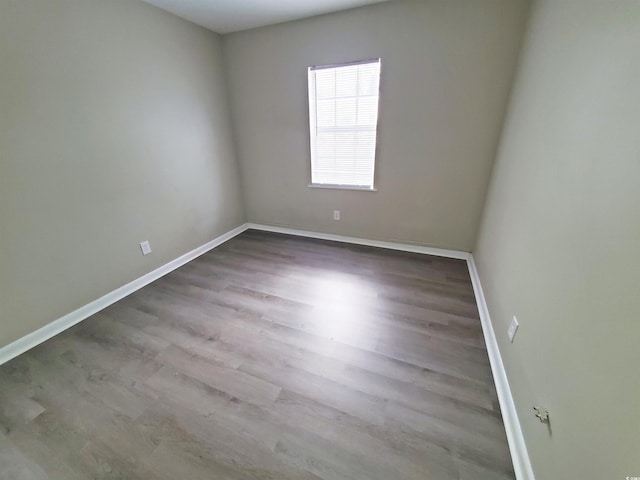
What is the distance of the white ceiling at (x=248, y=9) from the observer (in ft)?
7.30

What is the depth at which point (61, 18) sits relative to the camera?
173 cm

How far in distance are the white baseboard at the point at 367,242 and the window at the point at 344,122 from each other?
0.66 meters

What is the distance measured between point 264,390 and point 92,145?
2.18m

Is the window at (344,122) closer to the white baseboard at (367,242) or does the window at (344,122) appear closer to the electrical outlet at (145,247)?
the white baseboard at (367,242)

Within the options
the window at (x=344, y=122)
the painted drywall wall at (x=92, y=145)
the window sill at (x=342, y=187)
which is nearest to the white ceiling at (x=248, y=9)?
the painted drywall wall at (x=92, y=145)

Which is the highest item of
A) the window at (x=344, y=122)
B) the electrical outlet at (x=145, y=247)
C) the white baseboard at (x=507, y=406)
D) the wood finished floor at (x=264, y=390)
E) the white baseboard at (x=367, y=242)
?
the window at (x=344, y=122)

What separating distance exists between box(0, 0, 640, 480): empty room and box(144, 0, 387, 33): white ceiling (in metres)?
0.04

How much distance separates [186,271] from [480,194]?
120 inches

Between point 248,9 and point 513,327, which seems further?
point 248,9

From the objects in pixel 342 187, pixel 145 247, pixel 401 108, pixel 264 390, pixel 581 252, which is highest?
pixel 401 108

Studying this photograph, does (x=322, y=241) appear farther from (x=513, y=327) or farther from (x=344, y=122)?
(x=513, y=327)

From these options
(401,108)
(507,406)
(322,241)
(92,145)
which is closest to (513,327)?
(507,406)

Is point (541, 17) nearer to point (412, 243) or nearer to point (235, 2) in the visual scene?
point (412, 243)

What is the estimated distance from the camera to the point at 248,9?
235 centimetres
